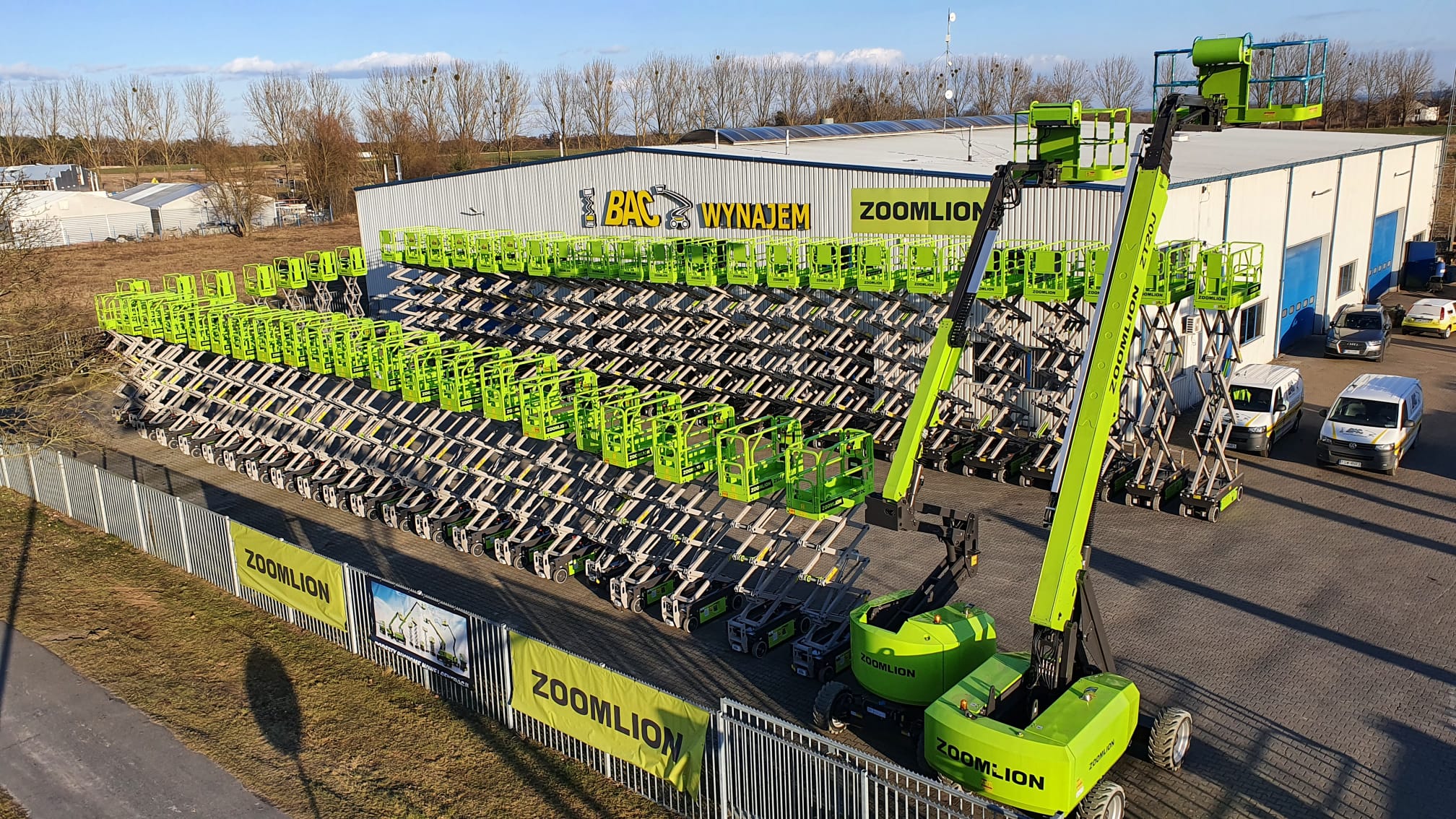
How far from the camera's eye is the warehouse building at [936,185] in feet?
83.6

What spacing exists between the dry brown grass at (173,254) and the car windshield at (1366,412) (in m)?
46.8

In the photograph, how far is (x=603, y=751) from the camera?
38.1ft

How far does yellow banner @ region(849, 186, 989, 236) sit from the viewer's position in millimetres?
24625

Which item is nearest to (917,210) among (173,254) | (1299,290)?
(1299,290)

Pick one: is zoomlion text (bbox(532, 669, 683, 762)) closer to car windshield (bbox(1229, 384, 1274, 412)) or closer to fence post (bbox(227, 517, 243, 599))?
fence post (bbox(227, 517, 243, 599))

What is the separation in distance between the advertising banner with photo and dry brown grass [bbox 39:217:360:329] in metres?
38.9

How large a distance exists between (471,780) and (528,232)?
983 inches

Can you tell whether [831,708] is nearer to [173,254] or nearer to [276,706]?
[276,706]

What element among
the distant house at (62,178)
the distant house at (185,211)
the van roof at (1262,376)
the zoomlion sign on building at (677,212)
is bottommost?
the van roof at (1262,376)

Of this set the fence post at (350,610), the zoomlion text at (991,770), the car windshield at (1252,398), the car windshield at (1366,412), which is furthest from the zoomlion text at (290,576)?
the car windshield at (1366,412)

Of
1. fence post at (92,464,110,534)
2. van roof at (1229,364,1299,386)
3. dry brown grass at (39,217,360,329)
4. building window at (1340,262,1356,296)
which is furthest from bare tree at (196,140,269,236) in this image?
van roof at (1229,364,1299,386)

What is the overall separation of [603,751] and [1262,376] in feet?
62.6

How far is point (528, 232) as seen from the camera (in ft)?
113

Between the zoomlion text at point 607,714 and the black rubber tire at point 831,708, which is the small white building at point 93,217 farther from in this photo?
the black rubber tire at point 831,708
